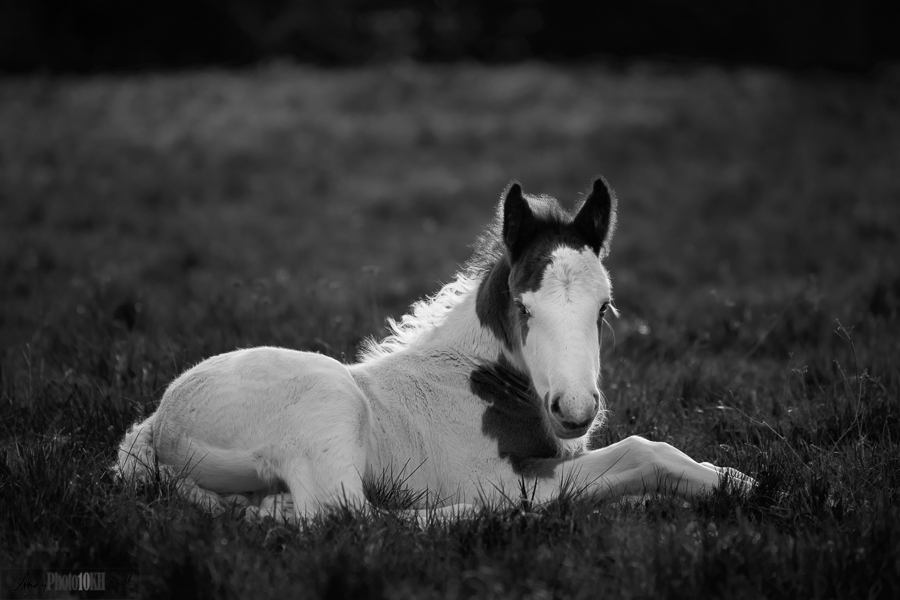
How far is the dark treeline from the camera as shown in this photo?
30.0 metres

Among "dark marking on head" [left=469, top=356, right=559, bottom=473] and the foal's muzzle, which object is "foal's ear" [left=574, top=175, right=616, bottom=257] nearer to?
"dark marking on head" [left=469, top=356, right=559, bottom=473]

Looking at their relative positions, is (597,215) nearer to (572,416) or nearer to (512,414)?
(512,414)

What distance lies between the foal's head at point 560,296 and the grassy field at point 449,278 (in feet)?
1.79

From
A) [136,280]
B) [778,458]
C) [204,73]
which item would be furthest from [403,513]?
[204,73]

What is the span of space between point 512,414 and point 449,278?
248 inches

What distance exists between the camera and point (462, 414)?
14.9ft

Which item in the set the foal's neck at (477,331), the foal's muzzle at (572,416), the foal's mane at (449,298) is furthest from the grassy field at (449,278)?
the foal's mane at (449,298)

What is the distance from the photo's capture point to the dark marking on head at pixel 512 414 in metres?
4.39

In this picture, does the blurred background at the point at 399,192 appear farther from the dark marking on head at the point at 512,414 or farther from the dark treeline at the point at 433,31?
the dark treeline at the point at 433,31

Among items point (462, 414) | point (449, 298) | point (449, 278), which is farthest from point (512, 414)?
point (449, 278)

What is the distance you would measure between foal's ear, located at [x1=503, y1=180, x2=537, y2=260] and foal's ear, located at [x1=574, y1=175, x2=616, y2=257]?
25 cm

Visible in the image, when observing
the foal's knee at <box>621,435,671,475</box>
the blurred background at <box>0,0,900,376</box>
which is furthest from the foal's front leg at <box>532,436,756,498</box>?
the blurred background at <box>0,0,900,376</box>

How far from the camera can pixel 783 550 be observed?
351cm

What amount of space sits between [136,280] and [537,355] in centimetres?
695
